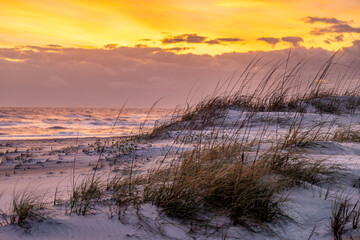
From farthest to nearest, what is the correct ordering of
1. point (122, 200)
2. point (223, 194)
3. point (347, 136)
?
point (347, 136) → point (223, 194) → point (122, 200)

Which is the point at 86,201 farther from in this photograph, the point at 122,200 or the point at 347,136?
the point at 347,136

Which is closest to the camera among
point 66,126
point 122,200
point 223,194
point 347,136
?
point 122,200

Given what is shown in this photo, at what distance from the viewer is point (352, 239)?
248 centimetres

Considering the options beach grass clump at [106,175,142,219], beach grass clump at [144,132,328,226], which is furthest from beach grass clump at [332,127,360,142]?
beach grass clump at [106,175,142,219]

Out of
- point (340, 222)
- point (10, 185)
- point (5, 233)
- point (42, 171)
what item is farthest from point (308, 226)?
point (42, 171)

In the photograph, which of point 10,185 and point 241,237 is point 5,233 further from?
point 10,185

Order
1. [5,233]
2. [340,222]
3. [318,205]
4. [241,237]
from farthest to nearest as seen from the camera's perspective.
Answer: [318,205]
[340,222]
[241,237]
[5,233]

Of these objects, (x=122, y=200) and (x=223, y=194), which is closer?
(x=122, y=200)

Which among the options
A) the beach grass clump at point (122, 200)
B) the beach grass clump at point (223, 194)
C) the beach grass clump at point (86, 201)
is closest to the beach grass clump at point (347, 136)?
the beach grass clump at point (223, 194)

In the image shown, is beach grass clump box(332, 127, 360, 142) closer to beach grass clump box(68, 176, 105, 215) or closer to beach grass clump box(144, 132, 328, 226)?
beach grass clump box(144, 132, 328, 226)

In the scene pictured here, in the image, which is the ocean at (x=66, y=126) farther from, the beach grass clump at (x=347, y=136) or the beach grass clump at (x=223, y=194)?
the beach grass clump at (x=347, y=136)

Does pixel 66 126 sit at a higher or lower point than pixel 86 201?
lower

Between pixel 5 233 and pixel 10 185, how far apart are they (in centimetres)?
236

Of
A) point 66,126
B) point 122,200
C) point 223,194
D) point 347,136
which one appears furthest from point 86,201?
point 66,126
